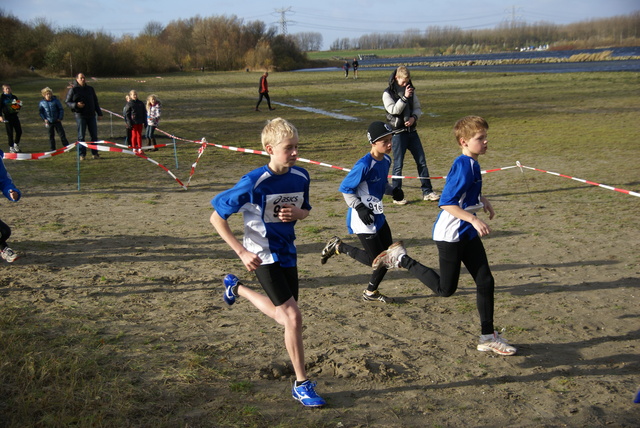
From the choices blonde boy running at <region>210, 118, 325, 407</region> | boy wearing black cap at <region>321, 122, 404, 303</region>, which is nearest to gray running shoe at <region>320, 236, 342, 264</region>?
boy wearing black cap at <region>321, 122, 404, 303</region>

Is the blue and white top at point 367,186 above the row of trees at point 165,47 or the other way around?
the other way around

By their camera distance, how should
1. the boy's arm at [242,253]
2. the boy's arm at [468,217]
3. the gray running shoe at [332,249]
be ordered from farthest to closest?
the gray running shoe at [332,249] < the boy's arm at [468,217] < the boy's arm at [242,253]

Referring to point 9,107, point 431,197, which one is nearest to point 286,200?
point 431,197

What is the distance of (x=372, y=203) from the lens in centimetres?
591

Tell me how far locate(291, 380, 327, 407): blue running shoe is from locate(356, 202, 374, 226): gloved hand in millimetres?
1904

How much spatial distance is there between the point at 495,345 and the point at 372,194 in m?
1.89

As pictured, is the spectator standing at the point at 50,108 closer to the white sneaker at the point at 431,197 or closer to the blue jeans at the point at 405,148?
the blue jeans at the point at 405,148

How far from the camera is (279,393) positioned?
13.9ft

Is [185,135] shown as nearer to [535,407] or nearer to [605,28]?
[535,407]

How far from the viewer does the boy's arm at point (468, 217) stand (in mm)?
4505

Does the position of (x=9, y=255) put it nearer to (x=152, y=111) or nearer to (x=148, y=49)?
(x=152, y=111)

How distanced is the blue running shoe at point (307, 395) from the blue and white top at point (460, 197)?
5.48ft

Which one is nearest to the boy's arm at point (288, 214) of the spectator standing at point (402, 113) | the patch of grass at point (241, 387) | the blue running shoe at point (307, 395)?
the blue running shoe at point (307, 395)

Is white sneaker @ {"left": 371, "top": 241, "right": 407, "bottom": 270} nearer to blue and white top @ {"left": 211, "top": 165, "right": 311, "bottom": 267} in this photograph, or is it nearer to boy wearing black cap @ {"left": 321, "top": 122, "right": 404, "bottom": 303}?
boy wearing black cap @ {"left": 321, "top": 122, "right": 404, "bottom": 303}
